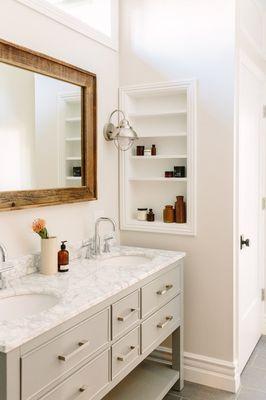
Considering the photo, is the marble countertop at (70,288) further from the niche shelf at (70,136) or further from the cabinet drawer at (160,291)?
the niche shelf at (70,136)

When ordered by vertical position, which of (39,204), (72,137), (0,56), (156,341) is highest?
(0,56)

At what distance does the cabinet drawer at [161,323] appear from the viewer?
7.00 feet

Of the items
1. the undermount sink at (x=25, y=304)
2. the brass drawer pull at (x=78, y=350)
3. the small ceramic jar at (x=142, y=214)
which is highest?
the small ceramic jar at (x=142, y=214)

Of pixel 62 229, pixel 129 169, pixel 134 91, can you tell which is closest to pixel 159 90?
pixel 134 91

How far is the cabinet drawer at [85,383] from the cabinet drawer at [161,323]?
0.39m

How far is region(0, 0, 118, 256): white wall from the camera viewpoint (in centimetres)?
202

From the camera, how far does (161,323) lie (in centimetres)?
231

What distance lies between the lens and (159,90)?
2.76 metres

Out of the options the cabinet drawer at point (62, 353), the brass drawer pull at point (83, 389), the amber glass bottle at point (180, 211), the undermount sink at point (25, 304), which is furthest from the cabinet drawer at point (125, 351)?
the amber glass bottle at point (180, 211)

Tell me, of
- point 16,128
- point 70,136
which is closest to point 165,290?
point 70,136

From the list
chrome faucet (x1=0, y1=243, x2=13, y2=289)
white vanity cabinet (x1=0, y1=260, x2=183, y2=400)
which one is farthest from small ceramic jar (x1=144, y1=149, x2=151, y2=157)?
chrome faucet (x1=0, y1=243, x2=13, y2=289)

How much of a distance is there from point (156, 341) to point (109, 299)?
24.0 inches

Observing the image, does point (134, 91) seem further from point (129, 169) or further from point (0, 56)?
point (0, 56)

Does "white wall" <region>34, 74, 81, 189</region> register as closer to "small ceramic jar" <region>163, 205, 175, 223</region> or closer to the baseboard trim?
"small ceramic jar" <region>163, 205, 175, 223</region>
